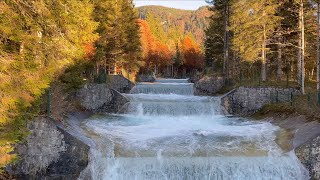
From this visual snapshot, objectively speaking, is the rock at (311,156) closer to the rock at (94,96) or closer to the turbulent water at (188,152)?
the turbulent water at (188,152)

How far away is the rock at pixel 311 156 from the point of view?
11.1 metres

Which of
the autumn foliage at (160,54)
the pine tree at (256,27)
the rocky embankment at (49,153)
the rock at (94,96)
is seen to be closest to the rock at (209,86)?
the pine tree at (256,27)

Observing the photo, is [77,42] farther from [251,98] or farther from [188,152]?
[251,98]

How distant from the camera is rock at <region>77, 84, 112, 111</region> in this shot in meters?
20.7

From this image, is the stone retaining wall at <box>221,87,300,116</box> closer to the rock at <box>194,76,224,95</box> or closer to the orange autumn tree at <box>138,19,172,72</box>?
the rock at <box>194,76,224,95</box>

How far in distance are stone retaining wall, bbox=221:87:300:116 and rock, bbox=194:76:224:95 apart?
6.60 m

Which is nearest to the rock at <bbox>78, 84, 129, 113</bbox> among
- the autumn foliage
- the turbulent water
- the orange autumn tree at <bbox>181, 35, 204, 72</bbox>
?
the turbulent water

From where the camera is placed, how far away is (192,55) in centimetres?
7869

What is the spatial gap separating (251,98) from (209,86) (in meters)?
7.69

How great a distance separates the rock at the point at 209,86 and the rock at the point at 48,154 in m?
18.6

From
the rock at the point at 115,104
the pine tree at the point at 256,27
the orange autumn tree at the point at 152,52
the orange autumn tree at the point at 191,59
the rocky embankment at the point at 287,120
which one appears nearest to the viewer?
the rocky embankment at the point at 287,120

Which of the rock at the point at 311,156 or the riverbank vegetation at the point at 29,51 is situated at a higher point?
the riverbank vegetation at the point at 29,51

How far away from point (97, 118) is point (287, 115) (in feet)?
35.3

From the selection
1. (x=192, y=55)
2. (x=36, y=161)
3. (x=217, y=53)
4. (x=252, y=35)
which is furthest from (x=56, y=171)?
(x=192, y=55)
